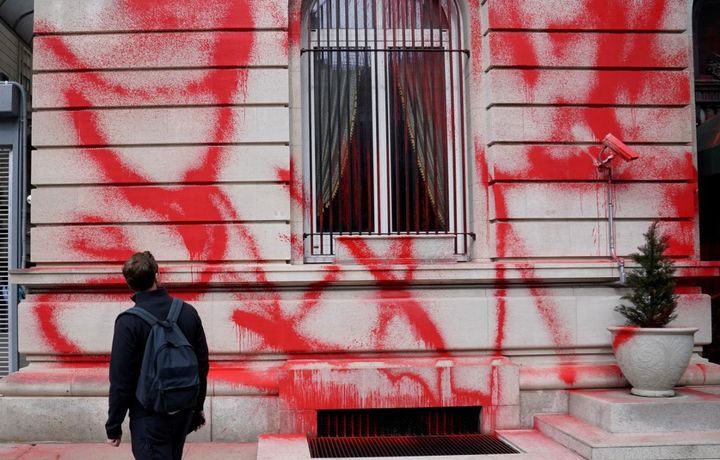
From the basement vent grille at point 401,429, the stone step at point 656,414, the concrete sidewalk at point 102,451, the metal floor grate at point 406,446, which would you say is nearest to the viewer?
the stone step at point 656,414

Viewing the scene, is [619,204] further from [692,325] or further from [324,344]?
[324,344]

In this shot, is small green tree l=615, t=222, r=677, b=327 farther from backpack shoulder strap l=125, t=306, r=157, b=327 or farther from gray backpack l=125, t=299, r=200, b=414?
backpack shoulder strap l=125, t=306, r=157, b=327

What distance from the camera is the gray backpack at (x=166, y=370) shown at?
4.95 metres

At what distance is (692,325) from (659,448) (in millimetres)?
2561

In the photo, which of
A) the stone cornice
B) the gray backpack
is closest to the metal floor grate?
the stone cornice

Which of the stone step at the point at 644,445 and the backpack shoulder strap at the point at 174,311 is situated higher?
the backpack shoulder strap at the point at 174,311

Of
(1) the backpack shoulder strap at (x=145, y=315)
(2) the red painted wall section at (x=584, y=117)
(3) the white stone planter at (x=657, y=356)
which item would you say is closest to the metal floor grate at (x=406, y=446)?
(3) the white stone planter at (x=657, y=356)

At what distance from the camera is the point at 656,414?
777 centimetres

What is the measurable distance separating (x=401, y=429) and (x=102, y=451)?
3367 mm

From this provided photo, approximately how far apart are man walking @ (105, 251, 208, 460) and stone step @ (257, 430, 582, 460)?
250 centimetres

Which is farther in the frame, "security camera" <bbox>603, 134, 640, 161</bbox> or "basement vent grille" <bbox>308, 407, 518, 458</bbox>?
"security camera" <bbox>603, 134, 640, 161</bbox>

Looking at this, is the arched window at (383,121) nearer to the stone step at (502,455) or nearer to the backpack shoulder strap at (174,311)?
the stone step at (502,455)

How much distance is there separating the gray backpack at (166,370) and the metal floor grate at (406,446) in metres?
3.00

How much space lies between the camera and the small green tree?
837 cm
